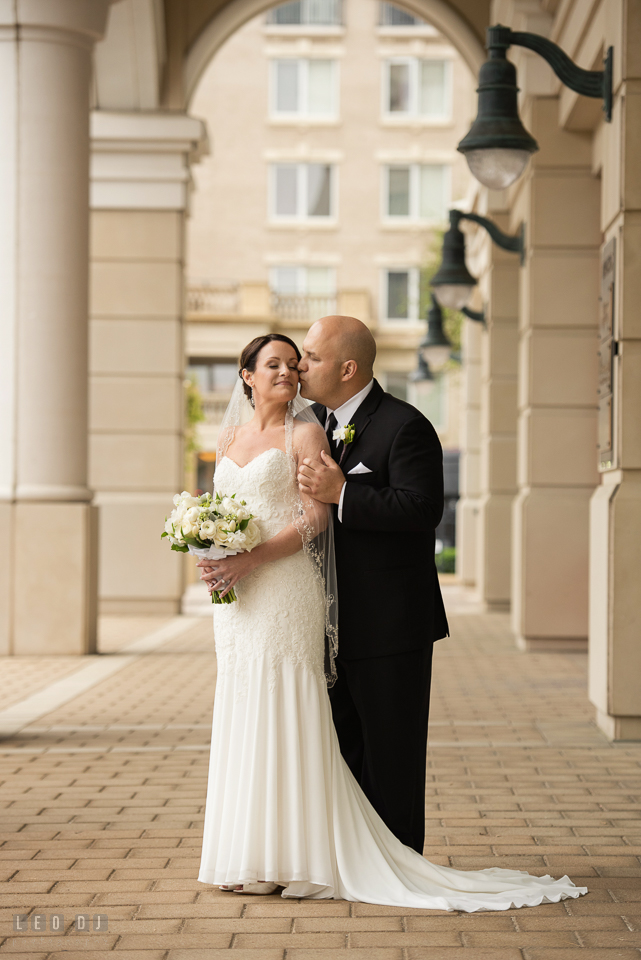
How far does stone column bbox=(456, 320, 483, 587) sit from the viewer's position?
20.8 m

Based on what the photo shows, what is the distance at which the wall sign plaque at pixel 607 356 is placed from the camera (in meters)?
7.36

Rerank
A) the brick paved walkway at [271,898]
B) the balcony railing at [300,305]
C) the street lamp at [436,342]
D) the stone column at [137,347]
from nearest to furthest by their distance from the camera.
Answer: the brick paved walkway at [271,898]
the stone column at [137,347]
the street lamp at [436,342]
the balcony railing at [300,305]

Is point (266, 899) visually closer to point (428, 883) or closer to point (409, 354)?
point (428, 883)

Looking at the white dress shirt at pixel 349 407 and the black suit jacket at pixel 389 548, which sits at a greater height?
the white dress shirt at pixel 349 407

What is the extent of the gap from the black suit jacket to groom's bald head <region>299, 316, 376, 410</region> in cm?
13

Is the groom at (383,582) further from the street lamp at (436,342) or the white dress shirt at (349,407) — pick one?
the street lamp at (436,342)

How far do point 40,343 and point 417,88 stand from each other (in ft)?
110

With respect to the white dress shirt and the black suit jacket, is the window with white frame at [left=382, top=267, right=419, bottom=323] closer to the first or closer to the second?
the white dress shirt

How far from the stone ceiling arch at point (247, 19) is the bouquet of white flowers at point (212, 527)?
11.8 m

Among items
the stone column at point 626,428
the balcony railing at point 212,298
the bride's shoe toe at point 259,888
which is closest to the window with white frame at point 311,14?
the balcony railing at point 212,298

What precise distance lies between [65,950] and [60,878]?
0.77 m

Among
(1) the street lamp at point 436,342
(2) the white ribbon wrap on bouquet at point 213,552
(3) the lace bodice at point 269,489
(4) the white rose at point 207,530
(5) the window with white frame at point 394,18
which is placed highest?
(5) the window with white frame at point 394,18

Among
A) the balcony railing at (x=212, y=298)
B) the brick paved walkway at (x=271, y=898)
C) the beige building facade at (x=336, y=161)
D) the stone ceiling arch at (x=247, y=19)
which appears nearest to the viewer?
the brick paved walkway at (x=271, y=898)

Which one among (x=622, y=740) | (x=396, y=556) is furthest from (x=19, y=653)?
(x=396, y=556)
